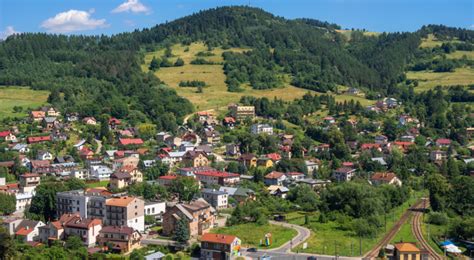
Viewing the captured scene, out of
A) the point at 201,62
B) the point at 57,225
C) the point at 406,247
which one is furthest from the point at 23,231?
the point at 201,62

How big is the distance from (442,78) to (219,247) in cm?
7848

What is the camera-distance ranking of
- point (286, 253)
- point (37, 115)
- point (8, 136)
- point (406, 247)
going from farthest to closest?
point (37, 115)
point (8, 136)
point (286, 253)
point (406, 247)

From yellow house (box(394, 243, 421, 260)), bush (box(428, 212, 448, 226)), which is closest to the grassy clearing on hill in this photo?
bush (box(428, 212, 448, 226))

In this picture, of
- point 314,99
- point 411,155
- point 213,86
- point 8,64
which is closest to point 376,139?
point 411,155

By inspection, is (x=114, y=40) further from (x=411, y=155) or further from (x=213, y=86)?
(x=411, y=155)

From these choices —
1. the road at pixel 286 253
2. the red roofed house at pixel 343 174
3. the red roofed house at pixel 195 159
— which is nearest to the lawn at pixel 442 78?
the red roofed house at pixel 343 174

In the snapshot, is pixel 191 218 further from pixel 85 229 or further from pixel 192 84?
pixel 192 84

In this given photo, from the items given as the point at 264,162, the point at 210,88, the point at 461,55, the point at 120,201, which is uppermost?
the point at 461,55

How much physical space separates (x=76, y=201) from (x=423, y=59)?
3636 inches

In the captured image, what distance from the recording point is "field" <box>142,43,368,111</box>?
82000mm

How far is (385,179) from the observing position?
48031 mm

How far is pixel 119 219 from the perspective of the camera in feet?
117

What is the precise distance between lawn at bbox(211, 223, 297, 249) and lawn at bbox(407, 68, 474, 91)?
64.4 metres

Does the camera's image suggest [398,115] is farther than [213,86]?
No
